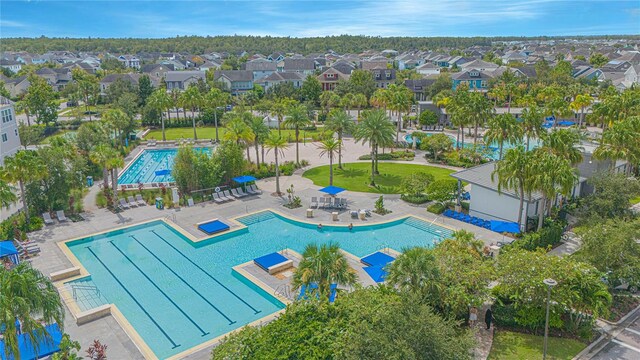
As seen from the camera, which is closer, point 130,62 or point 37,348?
point 37,348

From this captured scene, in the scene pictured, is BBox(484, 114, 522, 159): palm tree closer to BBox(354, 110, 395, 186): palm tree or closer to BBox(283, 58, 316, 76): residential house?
BBox(354, 110, 395, 186): palm tree

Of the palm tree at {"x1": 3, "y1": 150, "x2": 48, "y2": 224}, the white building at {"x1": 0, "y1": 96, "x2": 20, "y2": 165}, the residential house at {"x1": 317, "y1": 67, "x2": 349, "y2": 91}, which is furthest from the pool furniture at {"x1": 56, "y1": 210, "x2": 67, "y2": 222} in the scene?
the residential house at {"x1": 317, "y1": 67, "x2": 349, "y2": 91}

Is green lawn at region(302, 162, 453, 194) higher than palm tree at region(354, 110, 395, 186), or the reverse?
palm tree at region(354, 110, 395, 186)

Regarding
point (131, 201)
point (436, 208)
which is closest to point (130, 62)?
point (131, 201)

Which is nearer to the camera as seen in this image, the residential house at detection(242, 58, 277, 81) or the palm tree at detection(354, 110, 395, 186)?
the palm tree at detection(354, 110, 395, 186)

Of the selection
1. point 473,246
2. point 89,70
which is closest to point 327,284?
point 473,246

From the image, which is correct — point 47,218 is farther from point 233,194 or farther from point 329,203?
point 329,203
